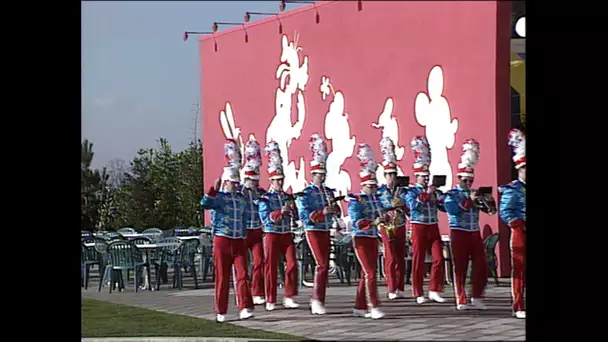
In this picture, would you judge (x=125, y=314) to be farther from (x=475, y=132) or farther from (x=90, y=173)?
(x=90, y=173)

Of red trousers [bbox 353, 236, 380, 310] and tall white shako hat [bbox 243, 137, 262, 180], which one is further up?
tall white shako hat [bbox 243, 137, 262, 180]

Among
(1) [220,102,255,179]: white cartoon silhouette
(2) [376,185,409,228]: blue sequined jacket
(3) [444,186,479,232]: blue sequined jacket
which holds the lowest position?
(3) [444,186,479,232]: blue sequined jacket

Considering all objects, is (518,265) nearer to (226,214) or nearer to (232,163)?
(226,214)

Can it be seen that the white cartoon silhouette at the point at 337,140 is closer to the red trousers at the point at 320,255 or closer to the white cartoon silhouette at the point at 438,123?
the white cartoon silhouette at the point at 438,123

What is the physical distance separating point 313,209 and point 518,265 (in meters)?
1.95

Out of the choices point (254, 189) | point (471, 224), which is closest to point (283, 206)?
point (254, 189)

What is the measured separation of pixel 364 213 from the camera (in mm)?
9609

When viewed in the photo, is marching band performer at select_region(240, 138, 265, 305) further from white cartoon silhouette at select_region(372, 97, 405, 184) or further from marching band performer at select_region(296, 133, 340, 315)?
white cartoon silhouette at select_region(372, 97, 405, 184)

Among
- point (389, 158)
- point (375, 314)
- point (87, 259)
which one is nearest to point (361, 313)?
point (375, 314)

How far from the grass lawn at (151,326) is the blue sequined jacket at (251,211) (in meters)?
1.02

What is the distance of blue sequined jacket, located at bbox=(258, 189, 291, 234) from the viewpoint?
1046 centimetres

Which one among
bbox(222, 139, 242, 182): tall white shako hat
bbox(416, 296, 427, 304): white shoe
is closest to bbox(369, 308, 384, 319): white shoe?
bbox(416, 296, 427, 304): white shoe

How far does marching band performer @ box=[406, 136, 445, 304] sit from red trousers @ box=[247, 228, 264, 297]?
154 centimetres
